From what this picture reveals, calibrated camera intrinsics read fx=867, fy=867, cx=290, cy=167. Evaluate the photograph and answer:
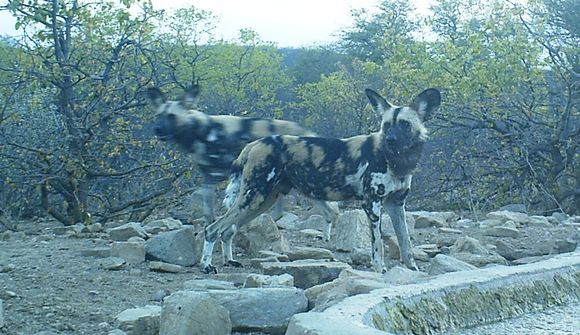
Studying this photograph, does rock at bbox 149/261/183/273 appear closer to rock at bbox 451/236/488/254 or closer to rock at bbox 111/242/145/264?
rock at bbox 111/242/145/264

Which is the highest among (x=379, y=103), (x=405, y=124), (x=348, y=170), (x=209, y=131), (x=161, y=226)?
(x=379, y=103)

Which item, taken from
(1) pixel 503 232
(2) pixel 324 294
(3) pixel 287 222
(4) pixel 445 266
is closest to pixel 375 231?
(4) pixel 445 266

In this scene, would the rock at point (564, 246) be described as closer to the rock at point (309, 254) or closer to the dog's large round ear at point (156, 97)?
the rock at point (309, 254)

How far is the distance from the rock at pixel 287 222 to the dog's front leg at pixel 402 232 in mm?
2214

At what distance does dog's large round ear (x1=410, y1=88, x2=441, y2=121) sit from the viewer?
767cm

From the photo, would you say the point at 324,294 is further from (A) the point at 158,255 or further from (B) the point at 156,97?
(B) the point at 156,97

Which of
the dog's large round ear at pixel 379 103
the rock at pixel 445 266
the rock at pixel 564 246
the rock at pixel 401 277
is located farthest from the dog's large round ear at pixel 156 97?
the rock at pixel 401 277

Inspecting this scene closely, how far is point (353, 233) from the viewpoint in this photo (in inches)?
333

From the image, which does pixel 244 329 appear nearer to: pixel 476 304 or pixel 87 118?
pixel 476 304

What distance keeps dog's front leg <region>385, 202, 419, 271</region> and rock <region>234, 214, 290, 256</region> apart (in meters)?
1.01

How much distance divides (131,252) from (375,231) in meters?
2.10

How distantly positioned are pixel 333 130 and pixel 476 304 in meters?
14.5

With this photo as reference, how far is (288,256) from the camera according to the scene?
748 centimetres

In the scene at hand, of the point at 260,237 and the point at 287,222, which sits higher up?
the point at 260,237
